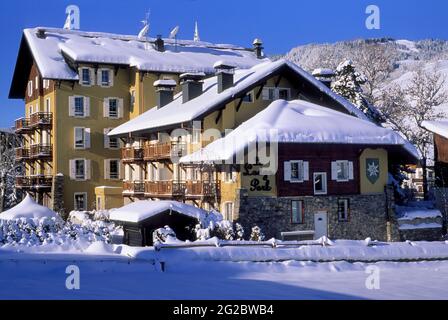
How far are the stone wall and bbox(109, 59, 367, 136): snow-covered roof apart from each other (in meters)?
5.59

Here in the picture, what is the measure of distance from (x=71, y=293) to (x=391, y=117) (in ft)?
142

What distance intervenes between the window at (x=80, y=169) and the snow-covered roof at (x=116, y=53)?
241 inches

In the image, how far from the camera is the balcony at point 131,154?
39681 mm

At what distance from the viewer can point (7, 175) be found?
56281mm

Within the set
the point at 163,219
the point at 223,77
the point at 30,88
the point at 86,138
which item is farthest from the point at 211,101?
the point at 30,88

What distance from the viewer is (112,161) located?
45.8 metres

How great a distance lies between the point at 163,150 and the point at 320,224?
10619 mm

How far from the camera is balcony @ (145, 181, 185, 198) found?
108ft

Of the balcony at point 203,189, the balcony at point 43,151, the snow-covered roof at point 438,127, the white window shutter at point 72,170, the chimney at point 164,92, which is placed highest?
the chimney at point 164,92

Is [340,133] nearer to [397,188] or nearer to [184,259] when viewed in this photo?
[397,188]

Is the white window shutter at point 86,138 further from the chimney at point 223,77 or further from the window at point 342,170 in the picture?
the window at point 342,170

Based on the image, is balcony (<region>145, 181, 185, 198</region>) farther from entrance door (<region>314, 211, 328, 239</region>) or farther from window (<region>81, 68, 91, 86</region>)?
window (<region>81, 68, 91, 86</region>)

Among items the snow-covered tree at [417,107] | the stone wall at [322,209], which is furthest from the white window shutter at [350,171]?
the snow-covered tree at [417,107]
